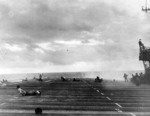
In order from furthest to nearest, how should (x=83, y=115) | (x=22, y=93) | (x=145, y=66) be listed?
(x=145, y=66) < (x=22, y=93) < (x=83, y=115)

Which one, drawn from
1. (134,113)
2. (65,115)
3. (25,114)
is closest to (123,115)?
(134,113)

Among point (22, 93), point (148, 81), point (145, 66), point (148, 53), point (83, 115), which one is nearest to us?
point (83, 115)

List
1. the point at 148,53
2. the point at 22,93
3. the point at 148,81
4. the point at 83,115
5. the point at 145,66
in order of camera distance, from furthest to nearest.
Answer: the point at 145,66 → the point at 148,53 → the point at 148,81 → the point at 22,93 → the point at 83,115

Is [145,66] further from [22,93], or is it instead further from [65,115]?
[65,115]

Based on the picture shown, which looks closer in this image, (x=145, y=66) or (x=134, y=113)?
(x=134, y=113)

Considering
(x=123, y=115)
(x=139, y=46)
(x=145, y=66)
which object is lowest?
(x=123, y=115)

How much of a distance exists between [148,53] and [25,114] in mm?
60203

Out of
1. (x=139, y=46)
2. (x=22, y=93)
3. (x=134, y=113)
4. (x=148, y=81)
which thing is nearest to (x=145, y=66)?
(x=139, y=46)

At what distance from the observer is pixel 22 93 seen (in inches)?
1549

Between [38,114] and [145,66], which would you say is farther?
[145,66]

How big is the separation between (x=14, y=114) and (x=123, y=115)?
850 centimetres

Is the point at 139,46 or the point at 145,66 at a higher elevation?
the point at 139,46

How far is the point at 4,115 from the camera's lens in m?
21.6

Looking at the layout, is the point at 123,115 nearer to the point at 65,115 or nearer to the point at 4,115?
the point at 65,115
